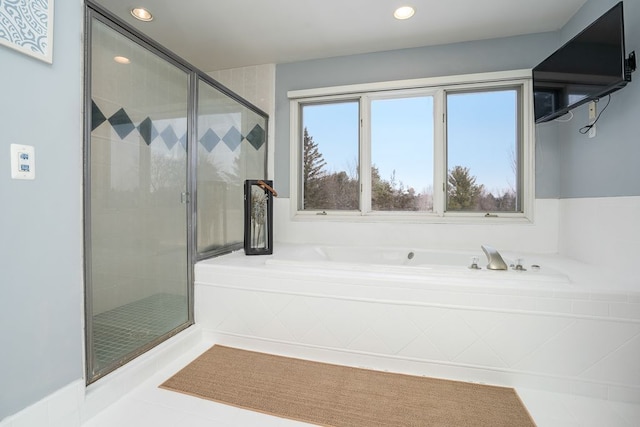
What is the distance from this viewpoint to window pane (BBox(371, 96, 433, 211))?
2.88 meters

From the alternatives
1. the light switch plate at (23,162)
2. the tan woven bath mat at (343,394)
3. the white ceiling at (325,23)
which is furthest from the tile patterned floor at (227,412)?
the white ceiling at (325,23)

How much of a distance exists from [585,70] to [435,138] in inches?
43.5

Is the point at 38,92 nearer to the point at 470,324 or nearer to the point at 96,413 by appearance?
the point at 96,413

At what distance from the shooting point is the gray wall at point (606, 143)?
174 cm

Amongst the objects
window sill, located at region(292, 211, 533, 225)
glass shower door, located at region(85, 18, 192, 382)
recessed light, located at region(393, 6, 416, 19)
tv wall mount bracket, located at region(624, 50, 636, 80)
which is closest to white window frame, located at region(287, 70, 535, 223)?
window sill, located at region(292, 211, 533, 225)

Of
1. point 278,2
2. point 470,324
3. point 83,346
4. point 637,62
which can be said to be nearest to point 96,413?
point 83,346

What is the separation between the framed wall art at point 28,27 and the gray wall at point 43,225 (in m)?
0.03

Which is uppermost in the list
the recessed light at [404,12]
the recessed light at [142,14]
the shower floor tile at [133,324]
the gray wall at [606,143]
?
the recessed light at [142,14]

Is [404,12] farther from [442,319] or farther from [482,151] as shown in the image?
[442,319]

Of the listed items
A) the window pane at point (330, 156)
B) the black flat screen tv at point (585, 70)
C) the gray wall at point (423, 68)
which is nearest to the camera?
the black flat screen tv at point (585, 70)

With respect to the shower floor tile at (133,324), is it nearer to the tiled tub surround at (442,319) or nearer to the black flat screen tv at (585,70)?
the tiled tub surround at (442,319)

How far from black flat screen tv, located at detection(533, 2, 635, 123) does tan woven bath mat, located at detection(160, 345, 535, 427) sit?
1.76m

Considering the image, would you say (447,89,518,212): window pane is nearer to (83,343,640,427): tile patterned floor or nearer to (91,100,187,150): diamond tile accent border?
→ (83,343,640,427): tile patterned floor

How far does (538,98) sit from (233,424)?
2.86 meters
